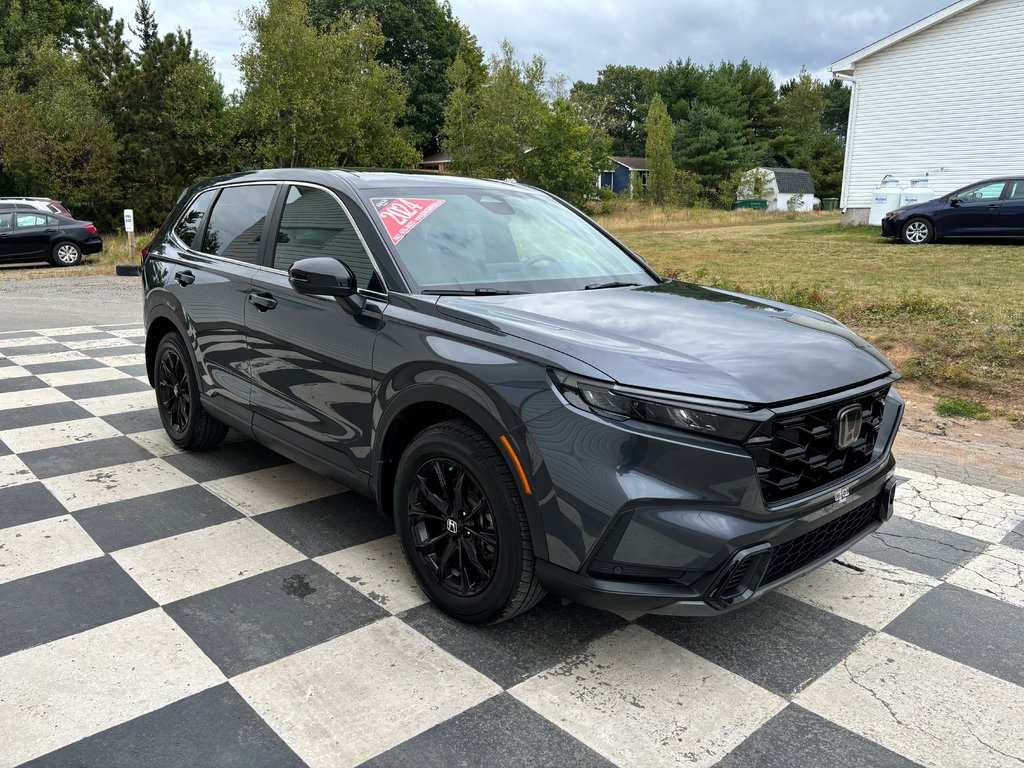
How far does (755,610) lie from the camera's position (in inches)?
121

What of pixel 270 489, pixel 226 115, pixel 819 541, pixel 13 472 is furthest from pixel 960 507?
pixel 226 115

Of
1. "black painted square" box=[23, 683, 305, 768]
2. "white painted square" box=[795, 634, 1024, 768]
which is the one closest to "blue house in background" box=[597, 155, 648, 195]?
"white painted square" box=[795, 634, 1024, 768]

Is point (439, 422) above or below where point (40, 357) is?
above

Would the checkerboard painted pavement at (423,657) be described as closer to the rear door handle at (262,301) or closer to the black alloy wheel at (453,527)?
the black alloy wheel at (453,527)

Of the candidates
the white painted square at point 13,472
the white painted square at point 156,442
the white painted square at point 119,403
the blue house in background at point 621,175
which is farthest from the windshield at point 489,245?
the blue house in background at point 621,175

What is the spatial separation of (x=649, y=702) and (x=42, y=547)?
273cm

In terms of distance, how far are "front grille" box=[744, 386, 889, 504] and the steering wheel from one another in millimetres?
1463

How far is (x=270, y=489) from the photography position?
4.30m

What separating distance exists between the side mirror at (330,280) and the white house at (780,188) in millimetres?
49207

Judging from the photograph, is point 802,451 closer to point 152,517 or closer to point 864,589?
point 864,589

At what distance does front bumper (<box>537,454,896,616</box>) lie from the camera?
2.36 m

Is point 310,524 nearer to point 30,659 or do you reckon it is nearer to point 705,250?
point 30,659

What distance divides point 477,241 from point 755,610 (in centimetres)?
191

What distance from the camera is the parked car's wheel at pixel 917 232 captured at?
16.3 meters
